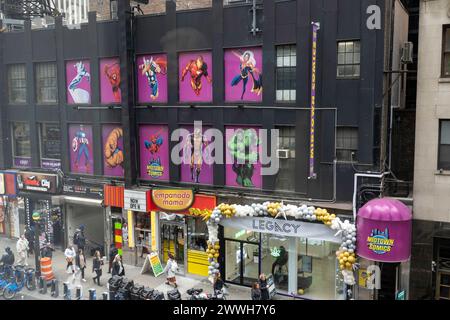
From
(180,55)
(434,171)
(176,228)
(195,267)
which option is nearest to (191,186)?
(176,228)

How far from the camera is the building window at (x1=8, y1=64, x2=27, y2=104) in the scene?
26.7 metres

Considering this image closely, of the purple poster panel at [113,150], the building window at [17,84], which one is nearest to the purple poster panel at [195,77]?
the purple poster panel at [113,150]

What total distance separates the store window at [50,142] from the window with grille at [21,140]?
1061 millimetres

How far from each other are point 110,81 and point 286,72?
364 inches

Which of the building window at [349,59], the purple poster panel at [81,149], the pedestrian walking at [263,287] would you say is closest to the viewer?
the building window at [349,59]

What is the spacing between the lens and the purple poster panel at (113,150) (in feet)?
77.6

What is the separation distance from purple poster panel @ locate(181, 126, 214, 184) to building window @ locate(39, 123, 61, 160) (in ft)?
26.2

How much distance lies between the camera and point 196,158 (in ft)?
71.3

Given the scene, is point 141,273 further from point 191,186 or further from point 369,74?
point 369,74

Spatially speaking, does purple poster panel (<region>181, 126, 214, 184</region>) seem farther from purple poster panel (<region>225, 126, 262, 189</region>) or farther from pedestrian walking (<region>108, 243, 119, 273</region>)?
pedestrian walking (<region>108, 243, 119, 273</region>)

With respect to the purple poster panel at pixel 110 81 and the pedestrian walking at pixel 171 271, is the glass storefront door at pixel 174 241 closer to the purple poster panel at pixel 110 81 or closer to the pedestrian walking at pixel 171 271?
the pedestrian walking at pixel 171 271

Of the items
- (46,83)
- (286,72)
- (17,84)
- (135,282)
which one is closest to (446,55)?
(286,72)

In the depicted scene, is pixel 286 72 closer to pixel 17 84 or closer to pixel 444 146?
pixel 444 146

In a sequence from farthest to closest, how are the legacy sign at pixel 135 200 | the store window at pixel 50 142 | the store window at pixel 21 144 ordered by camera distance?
the store window at pixel 21 144
the store window at pixel 50 142
the legacy sign at pixel 135 200
